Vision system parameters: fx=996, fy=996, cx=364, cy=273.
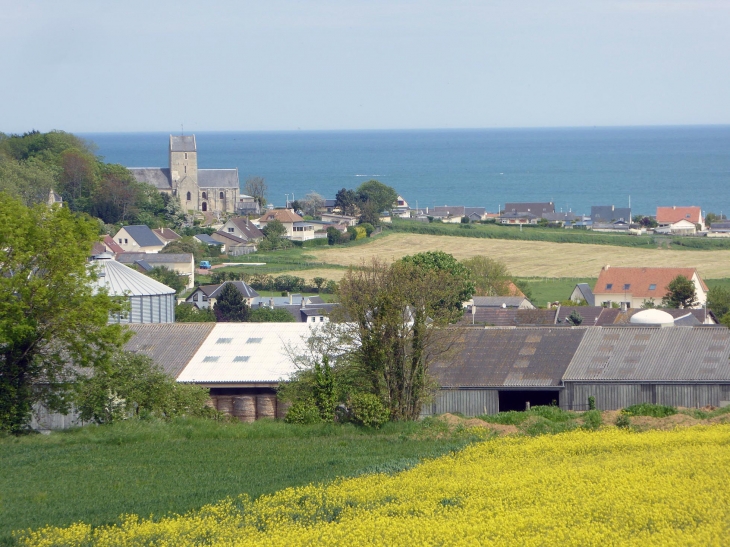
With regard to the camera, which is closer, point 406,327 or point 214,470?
point 214,470

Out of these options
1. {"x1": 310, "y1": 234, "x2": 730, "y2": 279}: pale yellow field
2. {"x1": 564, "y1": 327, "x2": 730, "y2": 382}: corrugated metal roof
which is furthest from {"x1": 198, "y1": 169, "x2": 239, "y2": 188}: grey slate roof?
{"x1": 564, "y1": 327, "x2": 730, "y2": 382}: corrugated metal roof

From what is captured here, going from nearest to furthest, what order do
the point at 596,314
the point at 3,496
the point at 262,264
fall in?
1. the point at 3,496
2. the point at 596,314
3. the point at 262,264

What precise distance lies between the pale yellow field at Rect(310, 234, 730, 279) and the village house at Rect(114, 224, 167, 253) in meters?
Answer: 14.2

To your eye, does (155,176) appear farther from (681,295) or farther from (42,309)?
(42,309)

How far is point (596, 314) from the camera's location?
4741 cm

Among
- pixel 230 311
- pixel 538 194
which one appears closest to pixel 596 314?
pixel 230 311

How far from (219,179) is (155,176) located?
8398 millimetres

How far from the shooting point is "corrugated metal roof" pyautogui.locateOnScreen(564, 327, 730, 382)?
26.4 m

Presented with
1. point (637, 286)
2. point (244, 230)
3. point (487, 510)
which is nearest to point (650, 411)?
point (487, 510)

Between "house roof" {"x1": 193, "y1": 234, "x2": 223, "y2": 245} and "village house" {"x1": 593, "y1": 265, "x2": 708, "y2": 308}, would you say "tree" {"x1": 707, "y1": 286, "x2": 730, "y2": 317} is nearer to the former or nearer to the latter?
"village house" {"x1": 593, "y1": 265, "x2": 708, "y2": 308}

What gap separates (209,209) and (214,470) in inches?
4495

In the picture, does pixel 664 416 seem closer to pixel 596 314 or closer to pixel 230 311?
pixel 596 314

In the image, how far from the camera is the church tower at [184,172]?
A: 128 m

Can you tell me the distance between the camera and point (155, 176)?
12988cm
